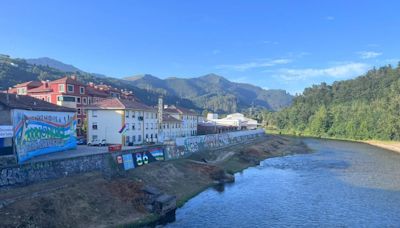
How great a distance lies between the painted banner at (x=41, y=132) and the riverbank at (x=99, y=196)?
7.95 metres

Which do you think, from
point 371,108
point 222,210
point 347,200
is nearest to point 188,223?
point 222,210

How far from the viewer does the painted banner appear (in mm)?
44469

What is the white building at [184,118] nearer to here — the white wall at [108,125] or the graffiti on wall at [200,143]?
the graffiti on wall at [200,143]

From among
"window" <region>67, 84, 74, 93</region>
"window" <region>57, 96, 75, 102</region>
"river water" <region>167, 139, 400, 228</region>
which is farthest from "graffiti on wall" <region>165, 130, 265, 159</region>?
"window" <region>67, 84, 74, 93</region>

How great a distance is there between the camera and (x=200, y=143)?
8644 cm

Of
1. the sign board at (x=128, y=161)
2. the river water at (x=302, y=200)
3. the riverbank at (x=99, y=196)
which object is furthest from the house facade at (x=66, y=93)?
the river water at (x=302, y=200)

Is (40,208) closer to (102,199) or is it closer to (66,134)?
(102,199)

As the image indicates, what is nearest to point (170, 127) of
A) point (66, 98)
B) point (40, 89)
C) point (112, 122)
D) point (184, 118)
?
point (184, 118)

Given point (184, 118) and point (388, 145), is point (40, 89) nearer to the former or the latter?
point (184, 118)

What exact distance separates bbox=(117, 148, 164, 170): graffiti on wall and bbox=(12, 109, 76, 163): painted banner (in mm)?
11848

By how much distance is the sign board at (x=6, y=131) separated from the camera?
4063cm

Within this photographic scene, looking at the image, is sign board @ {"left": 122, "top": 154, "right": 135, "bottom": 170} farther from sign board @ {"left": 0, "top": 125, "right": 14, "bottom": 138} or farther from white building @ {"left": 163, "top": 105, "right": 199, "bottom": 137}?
white building @ {"left": 163, "top": 105, "right": 199, "bottom": 137}

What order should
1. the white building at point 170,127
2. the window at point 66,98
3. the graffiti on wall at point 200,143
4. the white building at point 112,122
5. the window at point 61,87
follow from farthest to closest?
the white building at point 170,127 → the window at point 61,87 → the window at point 66,98 → the white building at point 112,122 → the graffiti on wall at point 200,143

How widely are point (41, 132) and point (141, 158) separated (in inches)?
664
